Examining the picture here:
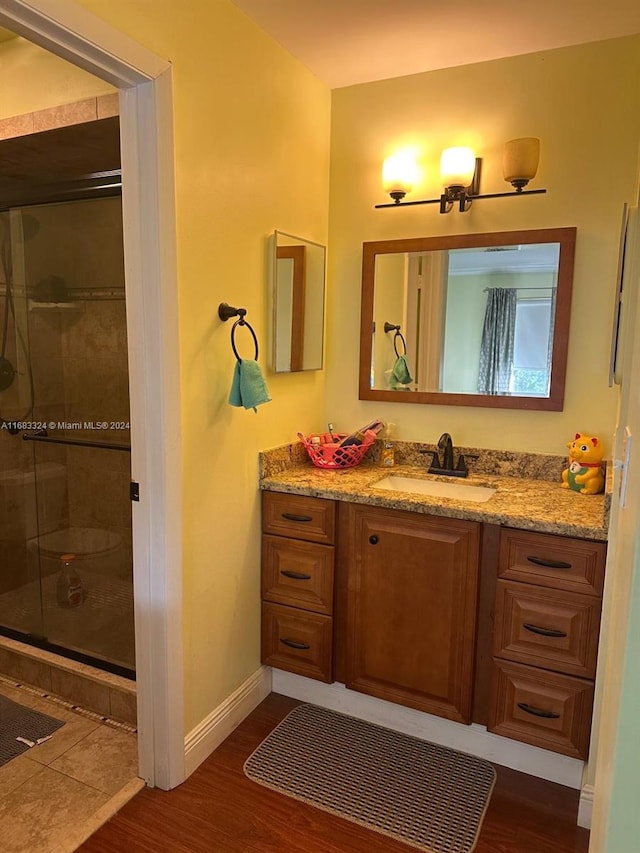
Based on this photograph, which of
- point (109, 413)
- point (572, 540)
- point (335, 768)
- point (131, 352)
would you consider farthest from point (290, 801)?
point (109, 413)

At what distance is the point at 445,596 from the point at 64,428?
1924 mm

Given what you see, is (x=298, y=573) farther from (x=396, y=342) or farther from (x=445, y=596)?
(x=396, y=342)

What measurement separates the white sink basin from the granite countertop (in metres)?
0.02

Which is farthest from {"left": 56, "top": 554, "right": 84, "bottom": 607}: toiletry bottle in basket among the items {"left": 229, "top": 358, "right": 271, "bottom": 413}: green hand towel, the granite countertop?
{"left": 229, "top": 358, "right": 271, "bottom": 413}: green hand towel

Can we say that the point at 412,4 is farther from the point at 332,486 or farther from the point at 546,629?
the point at 546,629

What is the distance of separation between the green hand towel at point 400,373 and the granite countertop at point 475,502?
366mm

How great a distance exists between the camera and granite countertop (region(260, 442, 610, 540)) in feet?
5.98

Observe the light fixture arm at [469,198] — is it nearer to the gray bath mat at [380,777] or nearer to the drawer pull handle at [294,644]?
the drawer pull handle at [294,644]

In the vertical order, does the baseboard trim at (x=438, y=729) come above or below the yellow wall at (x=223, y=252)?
below

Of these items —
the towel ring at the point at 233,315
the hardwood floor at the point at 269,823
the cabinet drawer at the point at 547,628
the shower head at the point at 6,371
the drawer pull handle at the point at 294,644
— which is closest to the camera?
the hardwood floor at the point at 269,823

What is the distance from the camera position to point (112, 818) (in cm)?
177

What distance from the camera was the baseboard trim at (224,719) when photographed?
197 centimetres

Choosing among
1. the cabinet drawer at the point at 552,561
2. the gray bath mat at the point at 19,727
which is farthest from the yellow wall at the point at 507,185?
the gray bath mat at the point at 19,727

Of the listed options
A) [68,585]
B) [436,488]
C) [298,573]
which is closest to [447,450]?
[436,488]
